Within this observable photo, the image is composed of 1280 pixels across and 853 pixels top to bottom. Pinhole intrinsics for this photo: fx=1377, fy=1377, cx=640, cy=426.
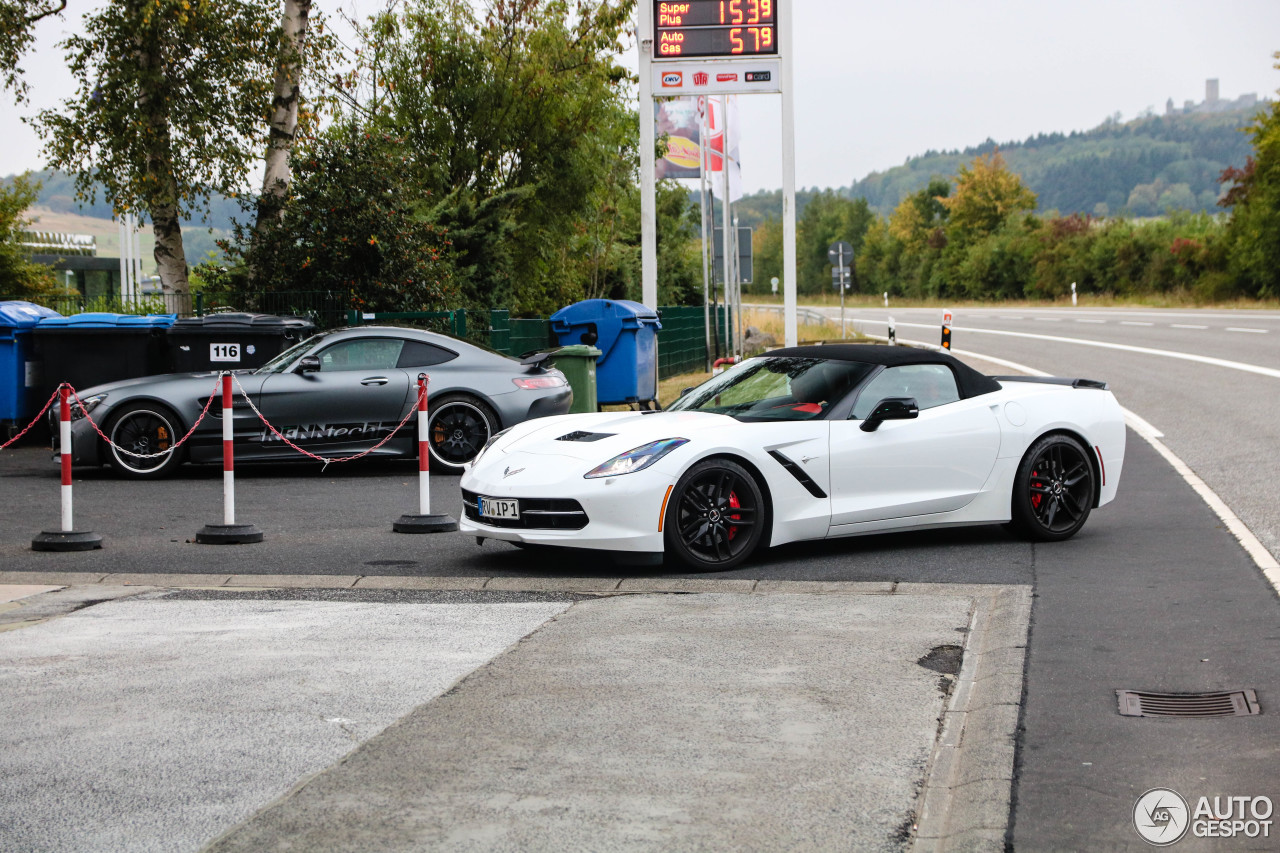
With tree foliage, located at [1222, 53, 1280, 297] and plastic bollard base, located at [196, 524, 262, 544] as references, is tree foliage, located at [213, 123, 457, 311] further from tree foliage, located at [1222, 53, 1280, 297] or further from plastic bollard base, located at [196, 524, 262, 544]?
tree foliage, located at [1222, 53, 1280, 297]

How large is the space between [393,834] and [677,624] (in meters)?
2.75

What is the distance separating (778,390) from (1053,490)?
1.88 m

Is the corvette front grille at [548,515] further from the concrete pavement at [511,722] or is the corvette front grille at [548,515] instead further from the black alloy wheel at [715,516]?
the concrete pavement at [511,722]

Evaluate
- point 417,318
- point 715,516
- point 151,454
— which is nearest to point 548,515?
point 715,516

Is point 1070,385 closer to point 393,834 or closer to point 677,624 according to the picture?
point 677,624

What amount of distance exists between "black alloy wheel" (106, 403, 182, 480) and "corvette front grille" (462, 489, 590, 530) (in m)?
5.68

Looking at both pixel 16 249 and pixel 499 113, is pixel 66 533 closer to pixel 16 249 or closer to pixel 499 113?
pixel 499 113

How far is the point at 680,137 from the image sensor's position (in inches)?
1928

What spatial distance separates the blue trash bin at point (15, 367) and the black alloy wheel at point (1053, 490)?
34.1 ft

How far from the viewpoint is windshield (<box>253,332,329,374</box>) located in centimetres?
1244

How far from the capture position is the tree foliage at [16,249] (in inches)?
1244

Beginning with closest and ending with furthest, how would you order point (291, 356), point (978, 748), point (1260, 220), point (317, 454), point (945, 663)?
point (978, 748) < point (945, 663) < point (317, 454) < point (291, 356) < point (1260, 220)

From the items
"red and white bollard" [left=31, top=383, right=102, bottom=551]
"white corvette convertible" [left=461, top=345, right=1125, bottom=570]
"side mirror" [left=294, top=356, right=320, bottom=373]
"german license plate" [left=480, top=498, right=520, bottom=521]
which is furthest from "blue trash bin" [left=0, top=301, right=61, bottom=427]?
"german license plate" [left=480, top=498, right=520, bottom=521]

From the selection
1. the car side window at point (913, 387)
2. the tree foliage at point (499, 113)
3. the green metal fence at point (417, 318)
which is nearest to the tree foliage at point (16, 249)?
the tree foliage at point (499, 113)
